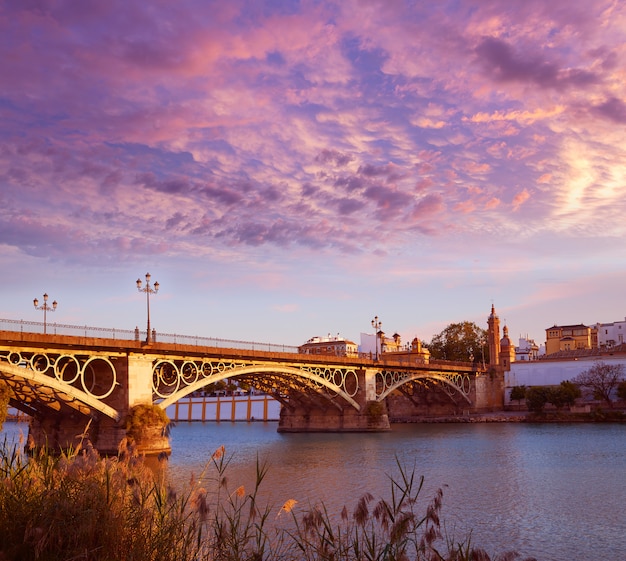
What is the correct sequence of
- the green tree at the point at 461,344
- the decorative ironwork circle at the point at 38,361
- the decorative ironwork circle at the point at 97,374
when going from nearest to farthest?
the decorative ironwork circle at the point at 38,361, the decorative ironwork circle at the point at 97,374, the green tree at the point at 461,344

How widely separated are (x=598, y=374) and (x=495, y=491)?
61626 millimetres

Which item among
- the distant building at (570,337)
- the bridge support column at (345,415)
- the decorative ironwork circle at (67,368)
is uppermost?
the distant building at (570,337)

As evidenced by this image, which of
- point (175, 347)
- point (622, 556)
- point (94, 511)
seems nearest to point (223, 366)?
point (175, 347)

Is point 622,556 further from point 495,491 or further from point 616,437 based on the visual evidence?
point 616,437

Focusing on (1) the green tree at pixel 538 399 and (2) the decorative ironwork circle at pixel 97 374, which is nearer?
(2) the decorative ironwork circle at pixel 97 374

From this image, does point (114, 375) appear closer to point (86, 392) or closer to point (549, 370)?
point (86, 392)

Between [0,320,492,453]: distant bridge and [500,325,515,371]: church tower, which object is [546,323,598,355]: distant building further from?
[0,320,492,453]: distant bridge

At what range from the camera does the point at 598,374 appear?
81.0 m

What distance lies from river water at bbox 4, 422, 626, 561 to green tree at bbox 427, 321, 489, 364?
189ft

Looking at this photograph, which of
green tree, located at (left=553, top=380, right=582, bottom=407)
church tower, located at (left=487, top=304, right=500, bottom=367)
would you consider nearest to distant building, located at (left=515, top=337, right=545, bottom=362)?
church tower, located at (left=487, top=304, right=500, bottom=367)

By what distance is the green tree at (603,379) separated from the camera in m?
79.9

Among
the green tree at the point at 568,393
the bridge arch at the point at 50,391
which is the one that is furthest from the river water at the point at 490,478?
the green tree at the point at 568,393

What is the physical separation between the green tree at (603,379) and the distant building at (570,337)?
57.4 metres

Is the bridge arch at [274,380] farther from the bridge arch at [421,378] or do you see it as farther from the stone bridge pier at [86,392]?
the bridge arch at [421,378]
